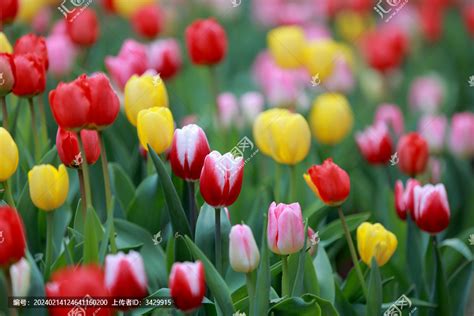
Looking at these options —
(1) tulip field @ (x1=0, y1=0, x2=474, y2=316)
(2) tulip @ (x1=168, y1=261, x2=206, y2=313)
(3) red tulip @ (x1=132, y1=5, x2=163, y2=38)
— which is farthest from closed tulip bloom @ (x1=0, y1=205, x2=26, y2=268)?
(3) red tulip @ (x1=132, y1=5, x2=163, y2=38)

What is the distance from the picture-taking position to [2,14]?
6.87 ft

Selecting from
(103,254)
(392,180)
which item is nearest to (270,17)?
(392,180)

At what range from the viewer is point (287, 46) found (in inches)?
113

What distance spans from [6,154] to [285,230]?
51 cm

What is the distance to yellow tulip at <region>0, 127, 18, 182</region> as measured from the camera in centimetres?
155

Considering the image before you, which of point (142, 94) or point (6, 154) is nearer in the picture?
point (6, 154)

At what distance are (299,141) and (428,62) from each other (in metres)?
2.21

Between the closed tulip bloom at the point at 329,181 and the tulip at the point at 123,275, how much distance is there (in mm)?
433

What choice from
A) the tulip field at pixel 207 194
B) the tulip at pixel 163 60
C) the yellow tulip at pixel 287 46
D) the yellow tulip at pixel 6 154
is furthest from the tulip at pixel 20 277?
the yellow tulip at pixel 287 46

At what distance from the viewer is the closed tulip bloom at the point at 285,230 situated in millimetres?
1519

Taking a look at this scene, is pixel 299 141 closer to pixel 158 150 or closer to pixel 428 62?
pixel 158 150

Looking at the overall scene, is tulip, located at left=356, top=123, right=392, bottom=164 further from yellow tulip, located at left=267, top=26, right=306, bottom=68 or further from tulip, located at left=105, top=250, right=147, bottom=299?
tulip, located at left=105, top=250, right=147, bottom=299

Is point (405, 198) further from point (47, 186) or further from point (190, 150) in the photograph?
point (47, 186)

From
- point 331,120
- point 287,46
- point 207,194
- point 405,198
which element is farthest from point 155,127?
point 287,46
